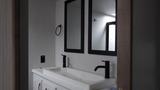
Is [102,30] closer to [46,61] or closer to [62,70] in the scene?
[62,70]

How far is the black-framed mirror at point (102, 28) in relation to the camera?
6.48 feet

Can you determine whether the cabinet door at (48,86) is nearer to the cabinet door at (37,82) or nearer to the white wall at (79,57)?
the cabinet door at (37,82)

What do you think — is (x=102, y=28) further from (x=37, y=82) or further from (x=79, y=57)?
(x=37, y=82)

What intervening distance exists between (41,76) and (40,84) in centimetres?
16

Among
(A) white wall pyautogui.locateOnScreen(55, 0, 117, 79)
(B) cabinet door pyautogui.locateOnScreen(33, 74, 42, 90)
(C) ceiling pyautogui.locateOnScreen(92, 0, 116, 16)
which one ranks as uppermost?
(C) ceiling pyautogui.locateOnScreen(92, 0, 116, 16)
